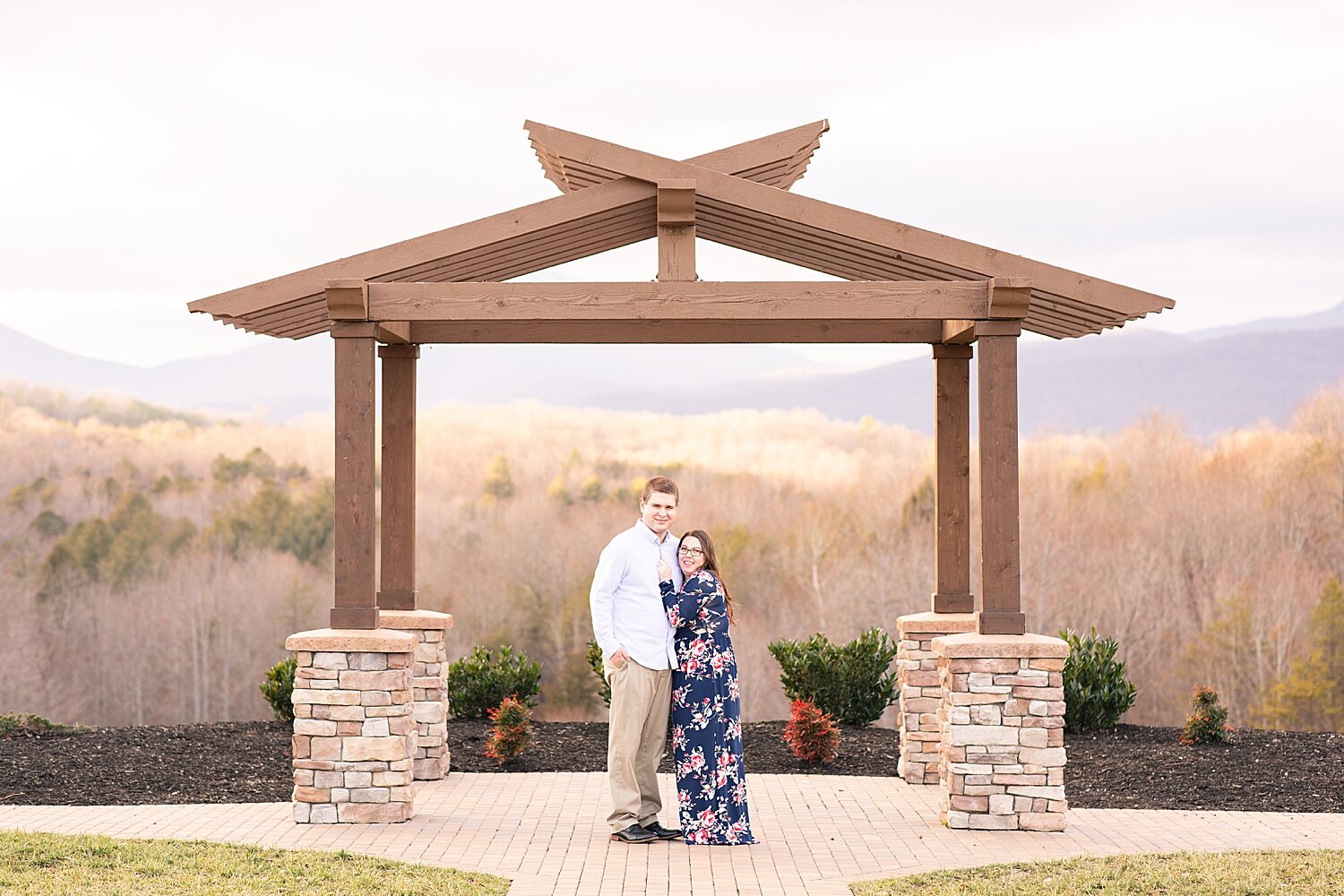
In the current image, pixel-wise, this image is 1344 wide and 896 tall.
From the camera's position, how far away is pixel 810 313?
6871 mm

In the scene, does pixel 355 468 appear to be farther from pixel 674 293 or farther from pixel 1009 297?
pixel 1009 297

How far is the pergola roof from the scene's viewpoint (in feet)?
22.9

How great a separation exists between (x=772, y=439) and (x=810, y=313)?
2382 centimetres

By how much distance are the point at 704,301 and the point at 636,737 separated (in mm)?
2309

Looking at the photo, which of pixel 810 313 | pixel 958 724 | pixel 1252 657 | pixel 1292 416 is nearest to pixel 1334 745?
pixel 958 724

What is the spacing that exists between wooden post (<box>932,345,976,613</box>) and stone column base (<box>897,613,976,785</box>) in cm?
20

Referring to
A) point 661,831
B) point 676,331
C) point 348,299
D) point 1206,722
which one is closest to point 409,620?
point 348,299

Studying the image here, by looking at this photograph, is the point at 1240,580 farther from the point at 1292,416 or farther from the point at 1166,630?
the point at 1292,416

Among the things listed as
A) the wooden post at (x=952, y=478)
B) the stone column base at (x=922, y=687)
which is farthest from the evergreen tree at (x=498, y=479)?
the stone column base at (x=922, y=687)

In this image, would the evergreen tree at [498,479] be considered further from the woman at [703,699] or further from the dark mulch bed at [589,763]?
the woman at [703,699]

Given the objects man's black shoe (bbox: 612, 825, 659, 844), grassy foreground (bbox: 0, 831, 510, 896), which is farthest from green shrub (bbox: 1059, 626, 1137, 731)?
grassy foreground (bbox: 0, 831, 510, 896)

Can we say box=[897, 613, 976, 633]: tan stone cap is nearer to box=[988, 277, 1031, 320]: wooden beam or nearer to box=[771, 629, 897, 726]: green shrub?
box=[988, 277, 1031, 320]: wooden beam

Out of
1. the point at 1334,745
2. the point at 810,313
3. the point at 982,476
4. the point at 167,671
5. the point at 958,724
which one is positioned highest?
the point at 810,313

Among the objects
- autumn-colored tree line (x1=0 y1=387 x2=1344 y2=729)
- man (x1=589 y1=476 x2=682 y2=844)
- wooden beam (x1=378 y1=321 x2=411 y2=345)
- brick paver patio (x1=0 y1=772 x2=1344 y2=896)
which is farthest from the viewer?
autumn-colored tree line (x1=0 y1=387 x2=1344 y2=729)
